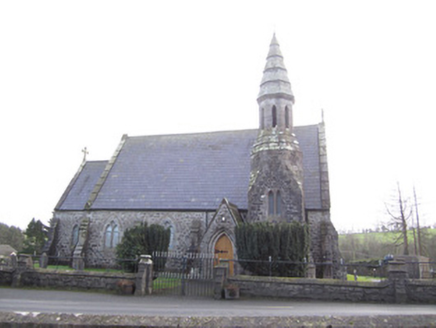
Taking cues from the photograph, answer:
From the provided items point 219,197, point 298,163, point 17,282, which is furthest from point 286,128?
point 17,282

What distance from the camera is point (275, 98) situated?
76.0ft

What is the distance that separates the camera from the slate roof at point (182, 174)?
24.6 m

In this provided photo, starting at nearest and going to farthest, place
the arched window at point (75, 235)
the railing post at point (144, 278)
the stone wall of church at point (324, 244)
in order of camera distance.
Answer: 1. the railing post at point (144, 278)
2. the stone wall of church at point (324, 244)
3. the arched window at point (75, 235)

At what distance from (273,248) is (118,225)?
13.6m

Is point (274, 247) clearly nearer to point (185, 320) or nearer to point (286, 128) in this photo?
point (286, 128)

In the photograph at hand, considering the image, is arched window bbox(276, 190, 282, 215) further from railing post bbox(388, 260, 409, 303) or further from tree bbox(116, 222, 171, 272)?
railing post bbox(388, 260, 409, 303)

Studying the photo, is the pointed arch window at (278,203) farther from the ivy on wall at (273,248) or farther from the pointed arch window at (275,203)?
the ivy on wall at (273,248)

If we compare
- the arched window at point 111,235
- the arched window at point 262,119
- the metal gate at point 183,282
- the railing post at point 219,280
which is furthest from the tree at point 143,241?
the arched window at point 262,119

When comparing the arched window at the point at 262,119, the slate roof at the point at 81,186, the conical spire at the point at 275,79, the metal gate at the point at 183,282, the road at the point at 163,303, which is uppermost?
the conical spire at the point at 275,79

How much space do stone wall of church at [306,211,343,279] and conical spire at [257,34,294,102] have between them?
26.5 feet

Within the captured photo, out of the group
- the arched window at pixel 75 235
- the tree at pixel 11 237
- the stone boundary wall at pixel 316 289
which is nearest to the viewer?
the stone boundary wall at pixel 316 289

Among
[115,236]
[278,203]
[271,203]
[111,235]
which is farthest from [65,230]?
[278,203]

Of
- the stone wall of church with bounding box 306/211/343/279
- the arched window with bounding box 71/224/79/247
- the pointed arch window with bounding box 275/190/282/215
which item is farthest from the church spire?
the arched window with bounding box 71/224/79/247

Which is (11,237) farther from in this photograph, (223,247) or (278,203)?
(278,203)
